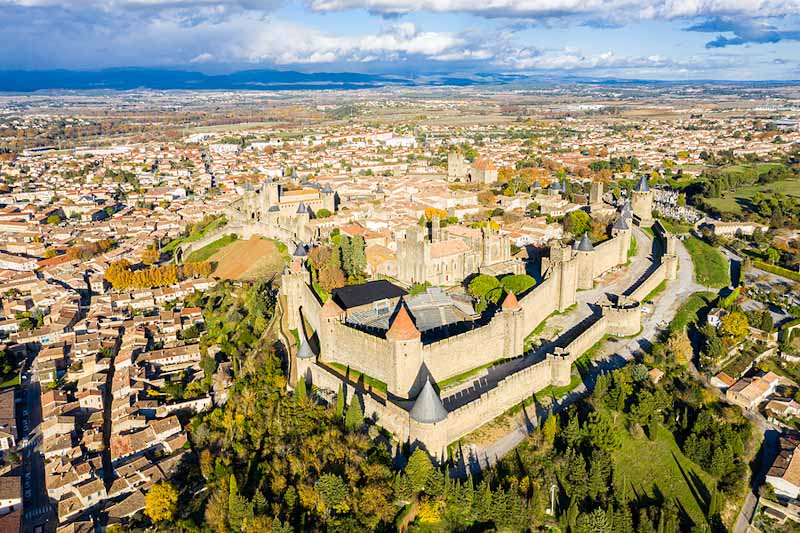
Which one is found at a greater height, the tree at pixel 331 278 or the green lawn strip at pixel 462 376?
the tree at pixel 331 278

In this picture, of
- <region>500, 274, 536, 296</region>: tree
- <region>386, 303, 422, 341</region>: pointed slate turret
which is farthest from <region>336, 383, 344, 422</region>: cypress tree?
<region>500, 274, 536, 296</region>: tree

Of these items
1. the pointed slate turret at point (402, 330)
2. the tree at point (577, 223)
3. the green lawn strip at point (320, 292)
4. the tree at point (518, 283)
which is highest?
the tree at point (577, 223)

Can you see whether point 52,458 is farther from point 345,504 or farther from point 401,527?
point 401,527

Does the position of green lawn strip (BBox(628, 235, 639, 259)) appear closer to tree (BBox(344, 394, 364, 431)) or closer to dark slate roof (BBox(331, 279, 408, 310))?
dark slate roof (BBox(331, 279, 408, 310))

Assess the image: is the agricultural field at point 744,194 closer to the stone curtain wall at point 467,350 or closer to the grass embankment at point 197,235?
the stone curtain wall at point 467,350

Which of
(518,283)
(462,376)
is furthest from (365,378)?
(518,283)

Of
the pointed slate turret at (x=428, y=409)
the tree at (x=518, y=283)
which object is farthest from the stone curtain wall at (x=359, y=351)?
the tree at (x=518, y=283)
